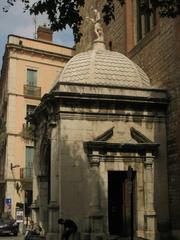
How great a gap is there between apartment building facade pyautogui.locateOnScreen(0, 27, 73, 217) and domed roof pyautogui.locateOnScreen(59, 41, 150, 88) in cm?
1585

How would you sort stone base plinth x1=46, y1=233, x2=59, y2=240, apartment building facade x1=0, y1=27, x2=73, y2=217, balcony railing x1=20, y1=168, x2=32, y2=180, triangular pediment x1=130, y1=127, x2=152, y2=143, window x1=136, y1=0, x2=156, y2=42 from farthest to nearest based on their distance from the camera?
balcony railing x1=20, y1=168, x2=32, y2=180 < apartment building facade x1=0, y1=27, x2=73, y2=217 < window x1=136, y1=0, x2=156, y2=42 < triangular pediment x1=130, y1=127, x2=152, y2=143 < stone base plinth x1=46, y1=233, x2=59, y2=240

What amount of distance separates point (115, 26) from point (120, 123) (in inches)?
408

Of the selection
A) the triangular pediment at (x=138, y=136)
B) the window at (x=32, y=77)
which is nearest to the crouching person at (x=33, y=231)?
the triangular pediment at (x=138, y=136)

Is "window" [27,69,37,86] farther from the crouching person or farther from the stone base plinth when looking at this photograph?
the stone base plinth

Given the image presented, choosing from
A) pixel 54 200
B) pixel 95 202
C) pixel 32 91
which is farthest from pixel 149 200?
pixel 32 91

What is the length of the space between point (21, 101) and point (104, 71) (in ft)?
63.7

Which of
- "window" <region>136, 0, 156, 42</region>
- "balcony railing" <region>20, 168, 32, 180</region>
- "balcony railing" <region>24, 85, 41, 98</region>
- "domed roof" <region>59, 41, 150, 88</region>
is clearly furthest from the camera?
"balcony railing" <region>24, 85, 41, 98</region>

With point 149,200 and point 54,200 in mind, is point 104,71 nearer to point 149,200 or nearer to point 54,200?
point 149,200

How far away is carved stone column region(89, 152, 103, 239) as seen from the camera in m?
20.3

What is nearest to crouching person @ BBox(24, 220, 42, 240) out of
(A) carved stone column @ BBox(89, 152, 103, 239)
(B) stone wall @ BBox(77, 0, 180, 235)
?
(A) carved stone column @ BBox(89, 152, 103, 239)

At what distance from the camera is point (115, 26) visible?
3072cm

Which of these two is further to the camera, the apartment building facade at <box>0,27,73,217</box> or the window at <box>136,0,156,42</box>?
the apartment building facade at <box>0,27,73,217</box>

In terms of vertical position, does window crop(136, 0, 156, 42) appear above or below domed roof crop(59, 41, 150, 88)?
above

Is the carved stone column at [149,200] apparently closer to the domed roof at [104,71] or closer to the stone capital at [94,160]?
the stone capital at [94,160]
